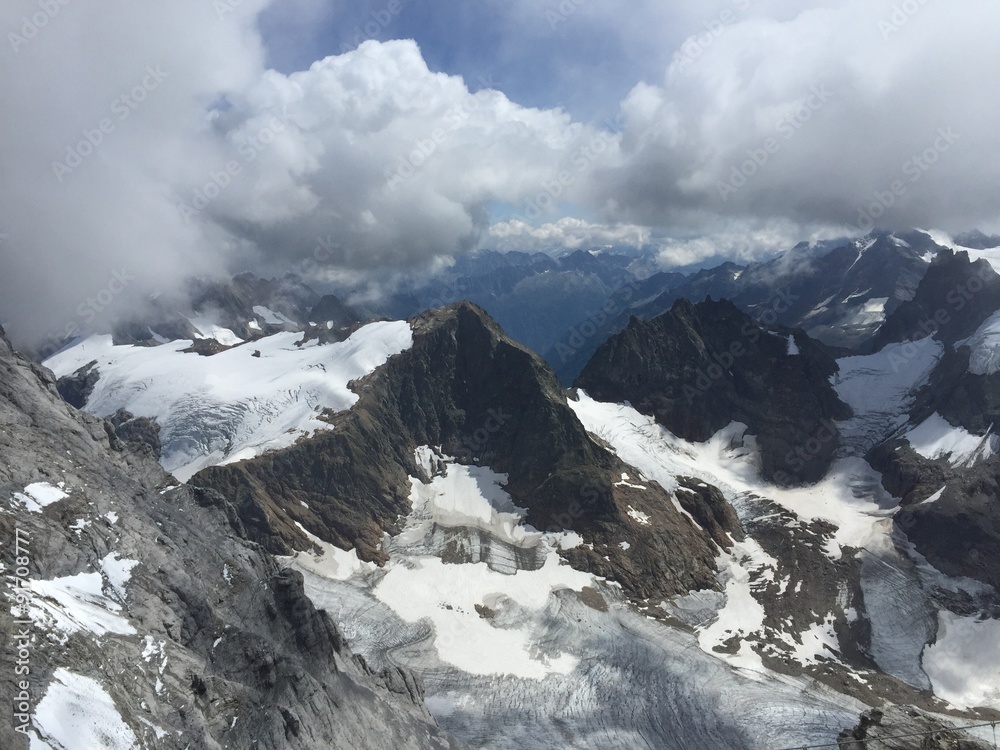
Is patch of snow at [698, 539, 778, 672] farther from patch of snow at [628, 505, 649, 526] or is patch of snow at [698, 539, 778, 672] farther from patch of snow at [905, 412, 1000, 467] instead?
patch of snow at [905, 412, 1000, 467]

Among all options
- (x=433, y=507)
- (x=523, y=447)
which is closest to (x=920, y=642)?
(x=523, y=447)

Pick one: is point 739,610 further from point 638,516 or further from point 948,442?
point 948,442

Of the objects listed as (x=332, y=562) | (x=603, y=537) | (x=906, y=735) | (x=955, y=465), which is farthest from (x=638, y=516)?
(x=906, y=735)

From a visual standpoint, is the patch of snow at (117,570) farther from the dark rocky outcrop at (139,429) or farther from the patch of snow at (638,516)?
the dark rocky outcrop at (139,429)

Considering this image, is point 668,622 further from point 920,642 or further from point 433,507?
point 433,507

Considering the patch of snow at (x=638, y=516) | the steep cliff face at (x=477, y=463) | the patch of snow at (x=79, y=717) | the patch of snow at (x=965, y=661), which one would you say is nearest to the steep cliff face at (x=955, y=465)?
the patch of snow at (x=965, y=661)

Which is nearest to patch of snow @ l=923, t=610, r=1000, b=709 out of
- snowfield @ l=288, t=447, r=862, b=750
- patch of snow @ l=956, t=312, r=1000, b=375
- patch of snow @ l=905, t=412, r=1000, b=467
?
snowfield @ l=288, t=447, r=862, b=750
